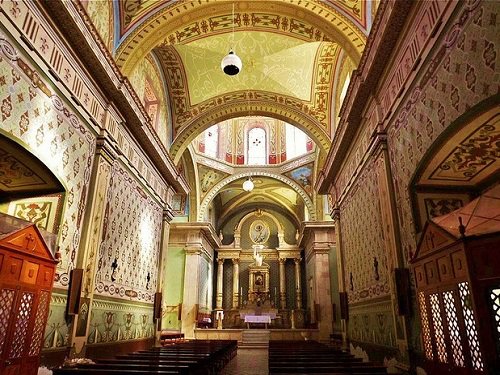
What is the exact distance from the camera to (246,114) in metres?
12.2

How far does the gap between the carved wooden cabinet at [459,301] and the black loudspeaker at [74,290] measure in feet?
16.5

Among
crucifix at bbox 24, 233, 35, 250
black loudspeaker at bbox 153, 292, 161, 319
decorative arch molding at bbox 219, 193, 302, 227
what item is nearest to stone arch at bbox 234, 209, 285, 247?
decorative arch molding at bbox 219, 193, 302, 227

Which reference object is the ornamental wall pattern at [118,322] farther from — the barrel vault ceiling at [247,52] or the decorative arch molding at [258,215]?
the decorative arch molding at [258,215]

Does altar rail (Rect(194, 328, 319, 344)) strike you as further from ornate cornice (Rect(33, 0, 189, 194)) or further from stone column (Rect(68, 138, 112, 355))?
stone column (Rect(68, 138, 112, 355))

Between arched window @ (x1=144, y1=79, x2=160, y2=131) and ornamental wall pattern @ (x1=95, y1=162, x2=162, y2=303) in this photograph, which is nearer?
ornamental wall pattern @ (x1=95, y1=162, x2=162, y2=303)

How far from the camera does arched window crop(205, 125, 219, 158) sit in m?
18.1

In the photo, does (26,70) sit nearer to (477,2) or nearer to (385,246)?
(477,2)

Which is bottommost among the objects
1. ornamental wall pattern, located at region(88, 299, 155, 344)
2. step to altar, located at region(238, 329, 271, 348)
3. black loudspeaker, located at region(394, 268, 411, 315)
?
step to altar, located at region(238, 329, 271, 348)

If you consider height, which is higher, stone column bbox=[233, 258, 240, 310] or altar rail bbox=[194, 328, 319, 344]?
stone column bbox=[233, 258, 240, 310]

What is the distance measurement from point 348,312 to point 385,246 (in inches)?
151

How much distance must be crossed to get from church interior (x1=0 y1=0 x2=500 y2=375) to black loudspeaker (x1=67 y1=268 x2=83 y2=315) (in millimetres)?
22

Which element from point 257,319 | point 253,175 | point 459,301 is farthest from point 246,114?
point 257,319

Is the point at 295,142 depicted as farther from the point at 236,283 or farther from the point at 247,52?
the point at 236,283

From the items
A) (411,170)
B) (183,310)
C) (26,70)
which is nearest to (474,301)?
(411,170)
